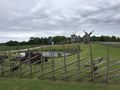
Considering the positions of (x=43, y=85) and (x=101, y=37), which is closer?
(x=43, y=85)

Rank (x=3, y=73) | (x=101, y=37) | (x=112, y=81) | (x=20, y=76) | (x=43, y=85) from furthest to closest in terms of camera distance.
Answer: (x=101, y=37) < (x=3, y=73) < (x=20, y=76) < (x=112, y=81) < (x=43, y=85)

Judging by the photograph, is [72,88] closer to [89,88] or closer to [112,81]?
[89,88]

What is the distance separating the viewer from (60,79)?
16.2m

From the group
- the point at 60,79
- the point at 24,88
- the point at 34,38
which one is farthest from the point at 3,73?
the point at 34,38

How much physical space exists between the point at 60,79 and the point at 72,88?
3317 millimetres

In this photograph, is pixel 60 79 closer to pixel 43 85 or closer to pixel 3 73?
pixel 43 85

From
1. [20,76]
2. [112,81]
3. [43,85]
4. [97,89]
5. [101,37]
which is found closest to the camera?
[97,89]

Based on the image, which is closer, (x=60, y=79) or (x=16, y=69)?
(x=60, y=79)

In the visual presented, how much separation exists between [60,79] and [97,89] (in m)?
3.94

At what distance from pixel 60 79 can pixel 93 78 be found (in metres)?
2.26

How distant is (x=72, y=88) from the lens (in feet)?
42.6

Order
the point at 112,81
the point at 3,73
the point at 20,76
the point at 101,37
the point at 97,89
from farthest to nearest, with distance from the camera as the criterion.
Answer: the point at 101,37 → the point at 3,73 → the point at 20,76 → the point at 112,81 → the point at 97,89

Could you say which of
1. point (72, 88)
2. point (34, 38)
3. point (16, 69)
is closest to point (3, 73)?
point (16, 69)

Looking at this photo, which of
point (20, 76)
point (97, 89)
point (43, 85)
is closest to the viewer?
point (97, 89)
